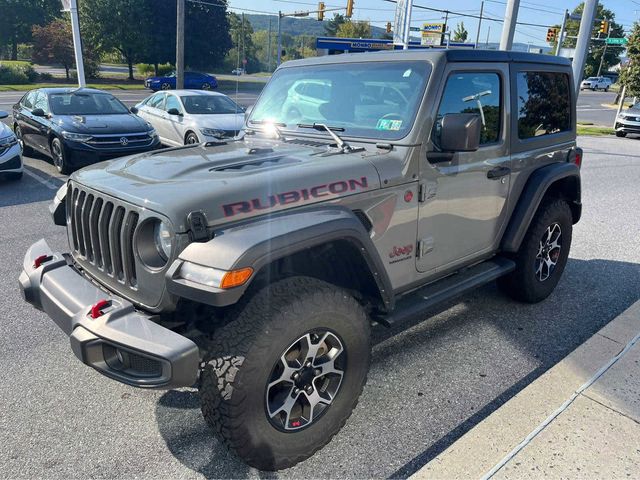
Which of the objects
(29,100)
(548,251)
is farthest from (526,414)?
(29,100)

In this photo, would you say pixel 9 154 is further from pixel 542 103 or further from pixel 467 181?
pixel 542 103

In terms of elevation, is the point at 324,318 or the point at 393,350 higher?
the point at 324,318

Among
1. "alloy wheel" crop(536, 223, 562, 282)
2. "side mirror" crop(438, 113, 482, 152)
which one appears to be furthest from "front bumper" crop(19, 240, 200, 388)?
"alloy wheel" crop(536, 223, 562, 282)

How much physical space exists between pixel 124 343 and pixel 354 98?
82.2 inches

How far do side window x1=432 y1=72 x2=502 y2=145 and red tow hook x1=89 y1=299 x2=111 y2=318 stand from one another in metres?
2.03

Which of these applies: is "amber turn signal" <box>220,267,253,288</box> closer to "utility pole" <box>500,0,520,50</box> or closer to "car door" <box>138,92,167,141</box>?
"car door" <box>138,92,167,141</box>

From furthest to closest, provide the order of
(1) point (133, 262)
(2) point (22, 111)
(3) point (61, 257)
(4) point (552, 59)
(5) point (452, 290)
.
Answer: (2) point (22, 111)
(4) point (552, 59)
(5) point (452, 290)
(3) point (61, 257)
(1) point (133, 262)

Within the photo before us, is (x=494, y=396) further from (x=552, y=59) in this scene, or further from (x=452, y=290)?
(x=552, y=59)

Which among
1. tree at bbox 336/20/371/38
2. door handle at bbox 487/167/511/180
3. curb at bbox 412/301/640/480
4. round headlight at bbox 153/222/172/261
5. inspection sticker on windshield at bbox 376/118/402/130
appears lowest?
curb at bbox 412/301/640/480

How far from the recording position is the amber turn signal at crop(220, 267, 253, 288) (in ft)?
→ 6.75

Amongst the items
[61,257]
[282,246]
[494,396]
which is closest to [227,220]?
[282,246]

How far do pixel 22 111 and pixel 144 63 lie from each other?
3778 centimetres

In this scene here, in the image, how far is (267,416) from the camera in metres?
2.30

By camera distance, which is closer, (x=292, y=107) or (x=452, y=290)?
(x=452, y=290)
